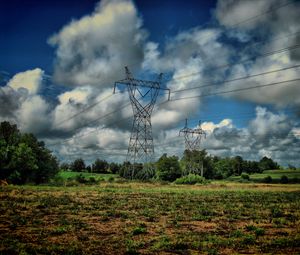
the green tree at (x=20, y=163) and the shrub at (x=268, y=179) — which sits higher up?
the green tree at (x=20, y=163)

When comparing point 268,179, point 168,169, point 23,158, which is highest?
point 23,158

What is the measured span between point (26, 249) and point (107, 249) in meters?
3.72

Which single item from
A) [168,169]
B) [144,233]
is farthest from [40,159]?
[144,233]

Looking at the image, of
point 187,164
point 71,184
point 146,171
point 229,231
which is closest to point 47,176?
point 71,184

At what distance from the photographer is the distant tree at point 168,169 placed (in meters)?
123

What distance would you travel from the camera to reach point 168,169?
411 feet

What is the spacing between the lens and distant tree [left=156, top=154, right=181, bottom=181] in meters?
123

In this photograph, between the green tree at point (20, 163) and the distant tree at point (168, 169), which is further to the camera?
the distant tree at point (168, 169)

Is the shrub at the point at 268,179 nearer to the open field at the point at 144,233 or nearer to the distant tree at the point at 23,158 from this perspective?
the distant tree at the point at 23,158

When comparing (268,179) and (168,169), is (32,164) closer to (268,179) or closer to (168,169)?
(168,169)

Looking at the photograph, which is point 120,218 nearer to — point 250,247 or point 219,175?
point 250,247

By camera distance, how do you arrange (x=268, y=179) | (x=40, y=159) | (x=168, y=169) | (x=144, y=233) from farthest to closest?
1. (x=268, y=179)
2. (x=168, y=169)
3. (x=40, y=159)
4. (x=144, y=233)

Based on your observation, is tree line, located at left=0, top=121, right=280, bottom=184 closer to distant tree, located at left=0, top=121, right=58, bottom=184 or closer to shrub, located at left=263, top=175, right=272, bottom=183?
distant tree, located at left=0, top=121, right=58, bottom=184

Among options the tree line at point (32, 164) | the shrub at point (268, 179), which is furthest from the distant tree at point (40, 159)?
the shrub at point (268, 179)
